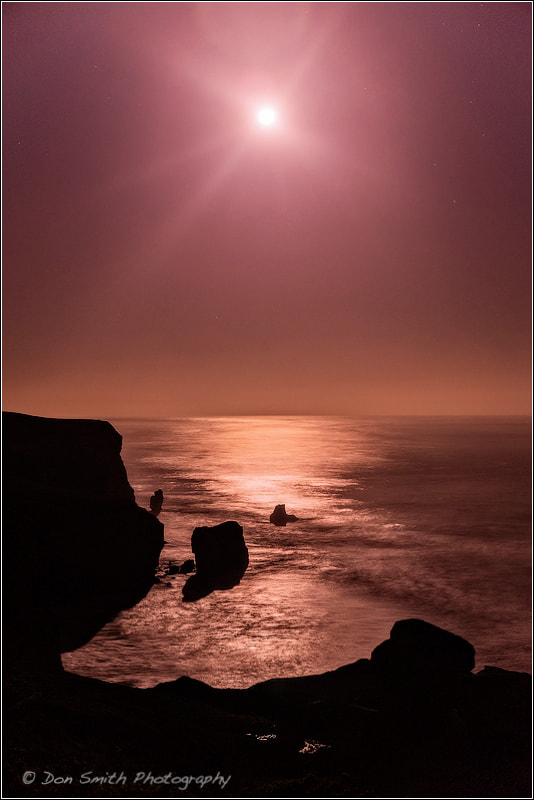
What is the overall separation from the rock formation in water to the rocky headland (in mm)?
348

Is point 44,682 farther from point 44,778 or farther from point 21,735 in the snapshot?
point 44,778

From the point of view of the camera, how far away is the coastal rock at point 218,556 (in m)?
48.6

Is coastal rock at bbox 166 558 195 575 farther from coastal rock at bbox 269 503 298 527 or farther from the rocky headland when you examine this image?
coastal rock at bbox 269 503 298 527

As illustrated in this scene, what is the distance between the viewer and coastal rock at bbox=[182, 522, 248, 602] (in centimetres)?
4856

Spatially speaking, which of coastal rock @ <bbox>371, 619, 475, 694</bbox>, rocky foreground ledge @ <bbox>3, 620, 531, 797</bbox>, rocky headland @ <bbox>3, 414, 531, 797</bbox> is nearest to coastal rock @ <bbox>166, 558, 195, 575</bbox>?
rocky headland @ <bbox>3, 414, 531, 797</bbox>

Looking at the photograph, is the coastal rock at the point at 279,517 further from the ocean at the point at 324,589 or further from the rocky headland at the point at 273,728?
the rocky headland at the point at 273,728

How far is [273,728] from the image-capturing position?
16.7 metres

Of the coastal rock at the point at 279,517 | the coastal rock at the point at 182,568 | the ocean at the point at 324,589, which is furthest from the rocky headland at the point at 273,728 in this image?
the coastal rock at the point at 279,517

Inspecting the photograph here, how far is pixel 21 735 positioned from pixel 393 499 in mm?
111757

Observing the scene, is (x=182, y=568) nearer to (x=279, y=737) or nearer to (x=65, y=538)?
(x=65, y=538)

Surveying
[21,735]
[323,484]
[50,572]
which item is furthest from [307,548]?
[323,484]

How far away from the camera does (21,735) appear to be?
37.6 feet

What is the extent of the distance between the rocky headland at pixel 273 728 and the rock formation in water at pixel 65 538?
0.35 metres

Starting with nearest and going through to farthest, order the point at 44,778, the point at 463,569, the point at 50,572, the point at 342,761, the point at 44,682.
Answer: the point at 44,778 → the point at 342,761 → the point at 44,682 → the point at 50,572 → the point at 463,569
